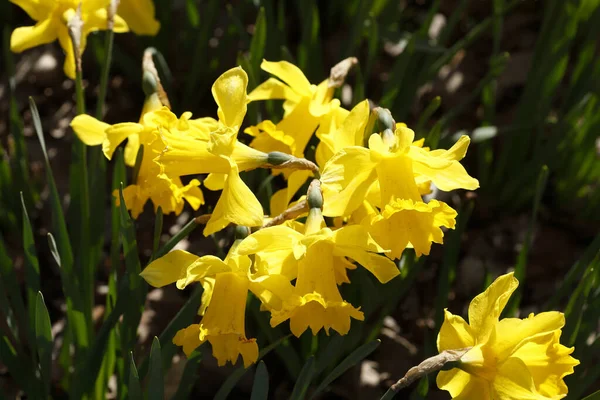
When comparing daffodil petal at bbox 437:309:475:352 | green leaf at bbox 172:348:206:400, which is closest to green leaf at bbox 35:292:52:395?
green leaf at bbox 172:348:206:400

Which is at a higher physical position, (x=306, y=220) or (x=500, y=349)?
(x=306, y=220)

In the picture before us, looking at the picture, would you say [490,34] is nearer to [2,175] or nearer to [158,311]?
[158,311]

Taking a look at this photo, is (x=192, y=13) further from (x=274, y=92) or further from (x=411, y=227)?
(x=411, y=227)

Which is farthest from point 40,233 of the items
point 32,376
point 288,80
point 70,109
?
point 288,80

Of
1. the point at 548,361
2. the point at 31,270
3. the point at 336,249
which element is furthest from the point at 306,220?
the point at 31,270

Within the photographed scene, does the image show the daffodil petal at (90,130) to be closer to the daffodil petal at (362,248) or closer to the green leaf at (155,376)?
the green leaf at (155,376)

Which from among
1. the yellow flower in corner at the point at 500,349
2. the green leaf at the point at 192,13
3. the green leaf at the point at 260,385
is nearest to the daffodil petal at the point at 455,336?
the yellow flower in corner at the point at 500,349
